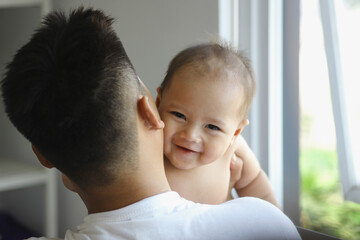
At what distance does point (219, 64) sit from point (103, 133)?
430 millimetres

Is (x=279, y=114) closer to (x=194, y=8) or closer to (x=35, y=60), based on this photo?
(x=194, y=8)

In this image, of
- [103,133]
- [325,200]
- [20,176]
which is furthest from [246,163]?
[20,176]

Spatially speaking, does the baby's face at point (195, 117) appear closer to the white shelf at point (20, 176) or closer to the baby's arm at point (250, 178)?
the baby's arm at point (250, 178)

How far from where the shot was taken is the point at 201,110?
3.51 feet

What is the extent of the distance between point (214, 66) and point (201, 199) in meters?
0.33

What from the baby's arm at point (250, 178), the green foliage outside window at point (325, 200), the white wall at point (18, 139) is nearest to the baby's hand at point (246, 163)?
the baby's arm at point (250, 178)

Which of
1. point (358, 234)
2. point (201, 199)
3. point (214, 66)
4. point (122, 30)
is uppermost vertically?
point (122, 30)

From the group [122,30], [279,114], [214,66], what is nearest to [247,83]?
[214,66]

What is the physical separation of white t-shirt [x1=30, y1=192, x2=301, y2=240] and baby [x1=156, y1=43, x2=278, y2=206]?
0.83 feet

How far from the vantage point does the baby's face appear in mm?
1064

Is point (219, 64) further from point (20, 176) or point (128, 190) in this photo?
point (20, 176)

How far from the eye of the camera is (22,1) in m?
2.01

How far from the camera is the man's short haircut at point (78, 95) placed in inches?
29.4

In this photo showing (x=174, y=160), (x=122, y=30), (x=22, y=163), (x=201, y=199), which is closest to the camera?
(x=174, y=160)
